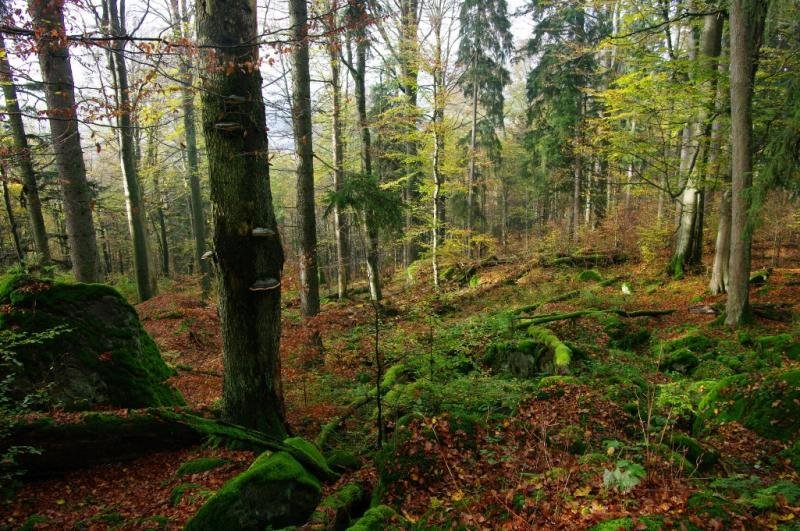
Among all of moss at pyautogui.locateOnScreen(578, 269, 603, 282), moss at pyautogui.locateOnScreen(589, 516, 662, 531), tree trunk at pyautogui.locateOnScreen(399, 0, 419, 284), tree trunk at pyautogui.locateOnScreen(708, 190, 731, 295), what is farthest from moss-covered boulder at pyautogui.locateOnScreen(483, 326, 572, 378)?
moss at pyautogui.locateOnScreen(578, 269, 603, 282)

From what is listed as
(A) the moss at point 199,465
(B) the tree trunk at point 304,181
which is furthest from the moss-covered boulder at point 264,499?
(B) the tree trunk at point 304,181

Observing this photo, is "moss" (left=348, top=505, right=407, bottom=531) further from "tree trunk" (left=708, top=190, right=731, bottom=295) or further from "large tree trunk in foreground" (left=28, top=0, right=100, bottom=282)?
"tree trunk" (left=708, top=190, right=731, bottom=295)

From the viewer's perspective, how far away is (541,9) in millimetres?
20812

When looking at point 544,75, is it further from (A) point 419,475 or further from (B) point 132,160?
(A) point 419,475

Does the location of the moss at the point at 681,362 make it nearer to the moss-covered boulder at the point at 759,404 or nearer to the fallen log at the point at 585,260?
the moss-covered boulder at the point at 759,404

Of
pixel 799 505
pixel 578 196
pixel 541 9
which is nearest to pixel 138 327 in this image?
pixel 799 505

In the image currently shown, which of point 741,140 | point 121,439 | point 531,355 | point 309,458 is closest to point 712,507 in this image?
point 309,458

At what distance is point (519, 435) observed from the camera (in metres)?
4.51

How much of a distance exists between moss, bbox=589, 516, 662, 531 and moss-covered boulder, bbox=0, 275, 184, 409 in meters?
5.14

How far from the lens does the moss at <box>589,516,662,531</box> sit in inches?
91.7

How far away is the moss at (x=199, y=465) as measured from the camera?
407cm

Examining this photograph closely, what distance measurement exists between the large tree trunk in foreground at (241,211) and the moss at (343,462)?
965mm

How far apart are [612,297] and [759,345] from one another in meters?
4.68

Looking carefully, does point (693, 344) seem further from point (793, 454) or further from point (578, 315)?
point (793, 454)
